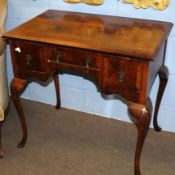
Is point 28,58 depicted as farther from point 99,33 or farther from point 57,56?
point 99,33

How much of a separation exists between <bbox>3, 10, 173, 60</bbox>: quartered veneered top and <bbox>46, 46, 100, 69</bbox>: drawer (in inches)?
1.6

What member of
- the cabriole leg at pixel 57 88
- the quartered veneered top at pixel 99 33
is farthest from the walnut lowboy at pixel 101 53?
the cabriole leg at pixel 57 88

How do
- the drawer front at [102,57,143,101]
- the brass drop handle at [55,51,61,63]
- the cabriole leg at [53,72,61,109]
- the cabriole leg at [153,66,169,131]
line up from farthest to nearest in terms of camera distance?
the cabriole leg at [53,72,61,109]
the cabriole leg at [153,66,169,131]
the brass drop handle at [55,51,61,63]
the drawer front at [102,57,143,101]

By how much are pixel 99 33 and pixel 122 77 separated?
241mm

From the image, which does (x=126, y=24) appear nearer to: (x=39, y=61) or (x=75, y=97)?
(x=39, y=61)

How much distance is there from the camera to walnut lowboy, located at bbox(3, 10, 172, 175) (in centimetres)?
132

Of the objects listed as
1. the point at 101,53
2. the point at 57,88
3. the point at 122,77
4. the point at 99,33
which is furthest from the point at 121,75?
the point at 57,88

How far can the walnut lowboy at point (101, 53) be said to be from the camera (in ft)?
4.33

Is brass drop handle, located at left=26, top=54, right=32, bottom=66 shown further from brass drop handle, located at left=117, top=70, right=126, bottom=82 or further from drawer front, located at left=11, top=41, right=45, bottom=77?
brass drop handle, located at left=117, top=70, right=126, bottom=82

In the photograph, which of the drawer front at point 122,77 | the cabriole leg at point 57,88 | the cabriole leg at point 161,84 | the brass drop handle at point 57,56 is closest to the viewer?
the drawer front at point 122,77

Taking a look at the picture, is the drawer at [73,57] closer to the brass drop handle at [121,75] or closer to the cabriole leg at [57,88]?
the brass drop handle at [121,75]

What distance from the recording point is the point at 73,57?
1409 millimetres

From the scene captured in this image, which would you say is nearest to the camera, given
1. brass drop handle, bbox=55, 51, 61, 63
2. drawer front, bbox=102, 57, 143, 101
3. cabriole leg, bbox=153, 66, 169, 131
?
drawer front, bbox=102, 57, 143, 101

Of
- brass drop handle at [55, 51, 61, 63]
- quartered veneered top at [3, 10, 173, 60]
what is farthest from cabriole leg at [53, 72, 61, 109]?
brass drop handle at [55, 51, 61, 63]
